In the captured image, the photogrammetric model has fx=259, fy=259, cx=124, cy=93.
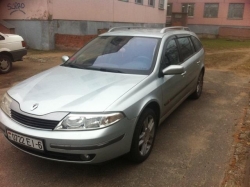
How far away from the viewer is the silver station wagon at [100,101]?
2535 millimetres

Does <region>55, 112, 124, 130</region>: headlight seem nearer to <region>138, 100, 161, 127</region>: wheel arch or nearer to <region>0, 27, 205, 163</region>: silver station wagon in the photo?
<region>0, 27, 205, 163</region>: silver station wagon

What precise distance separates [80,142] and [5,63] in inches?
260

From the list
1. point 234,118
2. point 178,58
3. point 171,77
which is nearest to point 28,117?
point 171,77

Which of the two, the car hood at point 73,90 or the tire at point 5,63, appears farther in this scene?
the tire at point 5,63

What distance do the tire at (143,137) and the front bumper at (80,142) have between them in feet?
0.68

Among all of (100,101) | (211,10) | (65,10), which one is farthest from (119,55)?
(211,10)

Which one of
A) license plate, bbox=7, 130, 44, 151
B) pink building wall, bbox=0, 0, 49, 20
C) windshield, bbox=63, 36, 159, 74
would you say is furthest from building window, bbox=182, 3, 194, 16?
license plate, bbox=7, 130, 44, 151

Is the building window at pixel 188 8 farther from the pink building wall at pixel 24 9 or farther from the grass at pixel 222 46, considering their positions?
the pink building wall at pixel 24 9

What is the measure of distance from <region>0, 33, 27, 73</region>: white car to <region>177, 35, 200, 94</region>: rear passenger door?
567 cm

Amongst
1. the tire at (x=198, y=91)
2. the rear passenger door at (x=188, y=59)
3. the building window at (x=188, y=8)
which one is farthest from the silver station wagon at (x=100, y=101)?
the building window at (x=188, y=8)

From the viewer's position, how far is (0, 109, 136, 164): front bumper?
8.13ft

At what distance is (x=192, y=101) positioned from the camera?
564cm

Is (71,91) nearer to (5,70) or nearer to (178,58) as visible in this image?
(178,58)

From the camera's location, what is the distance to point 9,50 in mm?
8078
